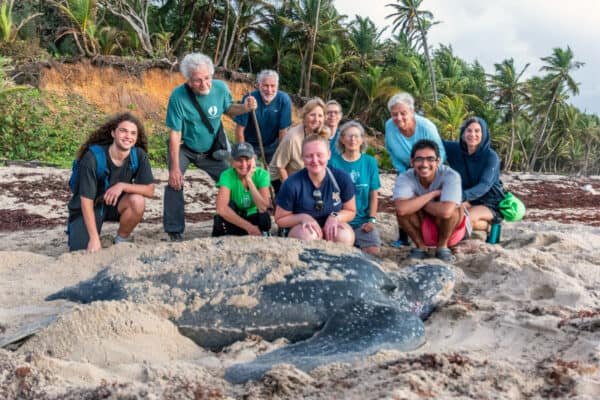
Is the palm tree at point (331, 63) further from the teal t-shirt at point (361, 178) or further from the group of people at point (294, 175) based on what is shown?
the teal t-shirt at point (361, 178)

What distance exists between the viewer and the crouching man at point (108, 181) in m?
3.17

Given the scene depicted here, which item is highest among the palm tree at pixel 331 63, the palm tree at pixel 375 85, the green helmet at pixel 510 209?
the palm tree at pixel 331 63

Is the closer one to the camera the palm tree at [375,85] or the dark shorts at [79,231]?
the dark shorts at [79,231]

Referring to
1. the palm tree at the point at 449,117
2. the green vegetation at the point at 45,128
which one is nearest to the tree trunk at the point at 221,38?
the green vegetation at the point at 45,128

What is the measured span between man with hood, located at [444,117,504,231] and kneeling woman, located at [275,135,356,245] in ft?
3.64

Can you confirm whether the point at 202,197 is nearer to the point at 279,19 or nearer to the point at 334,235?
the point at 334,235

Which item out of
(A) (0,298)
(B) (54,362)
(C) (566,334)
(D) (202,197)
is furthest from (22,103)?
(C) (566,334)

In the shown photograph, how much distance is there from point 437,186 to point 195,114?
1.82 meters

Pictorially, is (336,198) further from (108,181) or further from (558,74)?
(558,74)

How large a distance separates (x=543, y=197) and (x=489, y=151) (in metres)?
6.55

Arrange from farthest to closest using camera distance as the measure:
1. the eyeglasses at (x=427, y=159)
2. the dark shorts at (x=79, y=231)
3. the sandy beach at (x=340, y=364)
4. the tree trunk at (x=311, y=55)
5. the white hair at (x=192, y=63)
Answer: the tree trunk at (x=311, y=55) → the white hair at (x=192, y=63) → the dark shorts at (x=79, y=231) → the eyeglasses at (x=427, y=159) → the sandy beach at (x=340, y=364)

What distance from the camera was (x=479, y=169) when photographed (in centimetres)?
372

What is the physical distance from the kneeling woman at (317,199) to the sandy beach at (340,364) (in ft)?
1.40

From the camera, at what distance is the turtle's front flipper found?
169 cm
